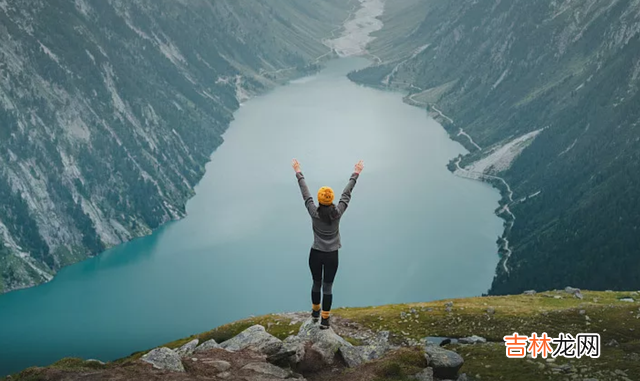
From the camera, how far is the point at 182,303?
164750 mm

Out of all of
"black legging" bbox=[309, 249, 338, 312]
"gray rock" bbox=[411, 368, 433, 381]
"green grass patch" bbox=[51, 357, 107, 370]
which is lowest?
"green grass patch" bbox=[51, 357, 107, 370]

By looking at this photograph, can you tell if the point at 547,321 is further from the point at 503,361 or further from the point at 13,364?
the point at 13,364

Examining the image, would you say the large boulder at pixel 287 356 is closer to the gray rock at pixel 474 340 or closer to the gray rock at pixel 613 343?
the gray rock at pixel 474 340

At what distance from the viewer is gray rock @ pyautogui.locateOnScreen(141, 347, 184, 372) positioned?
137 ft

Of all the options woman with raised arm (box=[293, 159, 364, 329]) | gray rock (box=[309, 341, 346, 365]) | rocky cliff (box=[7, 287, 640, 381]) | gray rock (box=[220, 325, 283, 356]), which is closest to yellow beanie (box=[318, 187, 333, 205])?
woman with raised arm (box=[293, 159, 364, 329])

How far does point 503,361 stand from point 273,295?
4878 inches

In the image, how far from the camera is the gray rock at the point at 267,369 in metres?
40.3

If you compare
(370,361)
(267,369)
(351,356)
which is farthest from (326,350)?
(267,369)

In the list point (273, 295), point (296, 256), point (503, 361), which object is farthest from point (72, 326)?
point (503, 361)

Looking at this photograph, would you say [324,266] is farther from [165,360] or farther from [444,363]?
[165,360]

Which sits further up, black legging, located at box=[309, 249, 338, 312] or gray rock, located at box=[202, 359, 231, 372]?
black legging, located at box=[309, 249, 338, 312]

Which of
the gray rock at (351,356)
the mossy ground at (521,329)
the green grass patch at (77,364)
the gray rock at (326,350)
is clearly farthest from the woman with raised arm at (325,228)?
the green grass patch at (77,364)

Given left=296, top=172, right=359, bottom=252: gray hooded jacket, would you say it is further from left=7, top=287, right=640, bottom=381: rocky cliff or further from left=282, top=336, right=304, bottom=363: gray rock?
left=282, top=336, right=304, bottom=363: gray rock

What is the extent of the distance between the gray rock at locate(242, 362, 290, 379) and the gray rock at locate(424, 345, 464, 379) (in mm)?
7625
